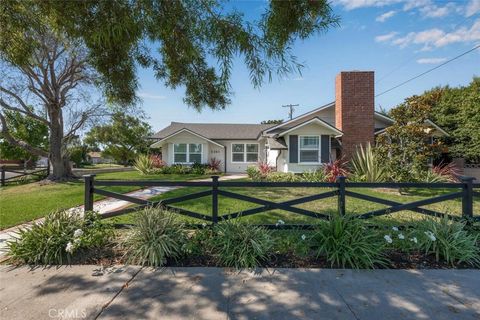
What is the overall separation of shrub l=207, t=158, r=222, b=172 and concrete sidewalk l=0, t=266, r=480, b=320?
1743 cm

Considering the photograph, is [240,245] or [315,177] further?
[315,177]

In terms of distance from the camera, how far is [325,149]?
15719 millimetres

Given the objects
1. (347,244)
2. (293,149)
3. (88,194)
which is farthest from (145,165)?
(347,244)

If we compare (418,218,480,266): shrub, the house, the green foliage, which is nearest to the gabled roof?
the house

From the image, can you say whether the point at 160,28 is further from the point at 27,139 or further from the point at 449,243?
the point at 27,139

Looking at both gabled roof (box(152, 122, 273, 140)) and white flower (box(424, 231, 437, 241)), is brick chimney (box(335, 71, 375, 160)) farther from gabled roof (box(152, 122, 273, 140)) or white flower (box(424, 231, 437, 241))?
white flower (box(424, 231, 437, 241))

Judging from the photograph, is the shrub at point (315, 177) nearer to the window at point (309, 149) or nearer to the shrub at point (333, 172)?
the shrub at point (333, 172)

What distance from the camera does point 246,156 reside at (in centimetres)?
2356

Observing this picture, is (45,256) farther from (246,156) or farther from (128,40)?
(246,156)

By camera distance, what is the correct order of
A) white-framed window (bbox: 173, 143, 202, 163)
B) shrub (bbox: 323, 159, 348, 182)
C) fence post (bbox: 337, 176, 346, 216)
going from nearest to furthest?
fence post (bbox: 337, 176, 346, 216), shrub (bbox: 323, 159, 348, 182), white-framed window (bbox: 173, 143, 202, 163)

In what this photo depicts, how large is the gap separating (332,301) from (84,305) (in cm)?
283

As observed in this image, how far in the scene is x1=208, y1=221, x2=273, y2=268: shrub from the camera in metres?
4.03

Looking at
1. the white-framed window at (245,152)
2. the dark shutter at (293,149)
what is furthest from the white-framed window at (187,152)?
the dark shutter at (293,149)

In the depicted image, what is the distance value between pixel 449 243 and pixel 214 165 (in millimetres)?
18296
